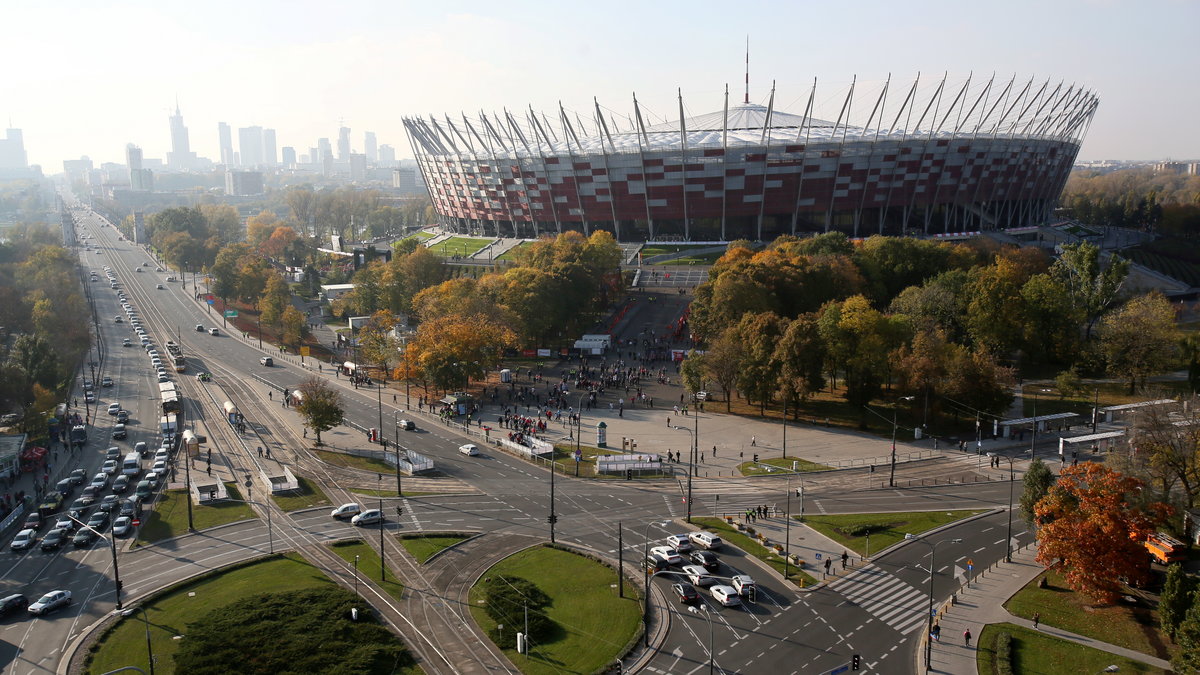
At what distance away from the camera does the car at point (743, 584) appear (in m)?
29.8

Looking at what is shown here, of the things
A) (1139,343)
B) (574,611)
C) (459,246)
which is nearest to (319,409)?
(574,611)

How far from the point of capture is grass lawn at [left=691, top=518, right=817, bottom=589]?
104ft

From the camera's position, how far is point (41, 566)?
33.6 metres

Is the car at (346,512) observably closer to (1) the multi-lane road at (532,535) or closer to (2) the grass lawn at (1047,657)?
(1) the multi-lane road at (532,535)

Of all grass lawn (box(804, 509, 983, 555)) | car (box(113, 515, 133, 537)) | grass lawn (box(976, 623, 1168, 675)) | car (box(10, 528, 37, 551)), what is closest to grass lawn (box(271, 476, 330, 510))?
car (box(113, 515, 133, 537))

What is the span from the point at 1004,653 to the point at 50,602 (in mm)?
32432

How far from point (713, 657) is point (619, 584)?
18.1 ft

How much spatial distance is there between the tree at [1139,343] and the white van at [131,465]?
6029 cm

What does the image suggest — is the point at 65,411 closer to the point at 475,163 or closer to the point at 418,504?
the point at 418,504

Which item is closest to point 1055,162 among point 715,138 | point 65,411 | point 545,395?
point 715,138

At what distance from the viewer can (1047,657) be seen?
86.9ft

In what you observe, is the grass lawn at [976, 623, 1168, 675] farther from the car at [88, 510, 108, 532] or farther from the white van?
the white van

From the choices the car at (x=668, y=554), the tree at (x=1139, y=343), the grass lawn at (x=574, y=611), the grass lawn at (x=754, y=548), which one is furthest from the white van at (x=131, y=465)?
the tree at (x=1139, y=343)

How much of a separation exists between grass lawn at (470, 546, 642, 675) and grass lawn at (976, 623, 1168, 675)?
1126 cm
